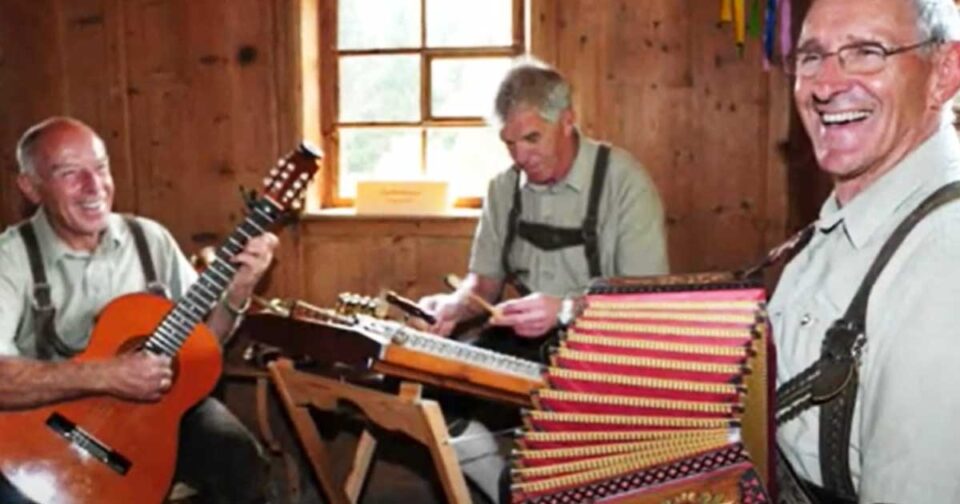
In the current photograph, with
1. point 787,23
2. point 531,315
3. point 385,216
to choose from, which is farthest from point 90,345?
point 787,23

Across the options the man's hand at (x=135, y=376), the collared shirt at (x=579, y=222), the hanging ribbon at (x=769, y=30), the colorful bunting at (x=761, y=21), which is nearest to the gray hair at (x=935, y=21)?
the collared shirt at (x=579, y=222)

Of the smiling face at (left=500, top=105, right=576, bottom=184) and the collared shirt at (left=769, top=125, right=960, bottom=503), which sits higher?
the smiling face at (left=500, top=105, right=576, bottom=184)

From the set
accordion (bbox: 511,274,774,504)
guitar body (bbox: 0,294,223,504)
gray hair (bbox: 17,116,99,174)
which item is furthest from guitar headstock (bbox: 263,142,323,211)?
accordion (bbox: 511,274,774,504)

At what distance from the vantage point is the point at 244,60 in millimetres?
3199

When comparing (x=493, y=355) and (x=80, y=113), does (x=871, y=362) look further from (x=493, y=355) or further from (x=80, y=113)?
(x=80, y=113)

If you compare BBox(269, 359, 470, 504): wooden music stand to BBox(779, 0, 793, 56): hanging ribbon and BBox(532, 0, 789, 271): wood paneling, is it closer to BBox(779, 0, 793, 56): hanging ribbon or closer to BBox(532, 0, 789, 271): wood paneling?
BBox(532, 0, 789, 271): wood paneling

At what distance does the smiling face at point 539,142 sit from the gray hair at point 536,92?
15 mm

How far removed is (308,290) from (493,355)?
4.89 ft

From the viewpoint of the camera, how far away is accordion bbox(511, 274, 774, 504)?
3.73ft

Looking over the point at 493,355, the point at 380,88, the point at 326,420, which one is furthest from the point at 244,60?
the point at 493,355

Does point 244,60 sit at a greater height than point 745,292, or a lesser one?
greater

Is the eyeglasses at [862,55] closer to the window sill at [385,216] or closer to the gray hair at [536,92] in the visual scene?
the gray hair at [536,92]

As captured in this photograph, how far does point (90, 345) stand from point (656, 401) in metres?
1.55

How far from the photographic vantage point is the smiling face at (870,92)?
3.89 ft
